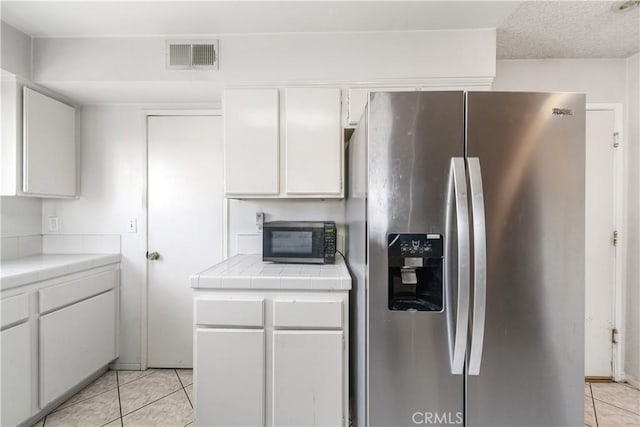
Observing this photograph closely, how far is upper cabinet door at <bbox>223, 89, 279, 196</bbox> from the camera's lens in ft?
6.18

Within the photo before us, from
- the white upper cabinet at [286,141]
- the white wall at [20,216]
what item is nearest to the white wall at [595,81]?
the white upper cabinet at [286,141]

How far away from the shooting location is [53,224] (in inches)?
92.4

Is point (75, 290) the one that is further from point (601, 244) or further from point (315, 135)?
point (601, 244)

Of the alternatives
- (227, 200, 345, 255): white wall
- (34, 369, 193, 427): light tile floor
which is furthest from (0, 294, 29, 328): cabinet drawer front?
(227, 200, 345, 255): white wall

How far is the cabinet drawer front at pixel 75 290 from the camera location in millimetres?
1709

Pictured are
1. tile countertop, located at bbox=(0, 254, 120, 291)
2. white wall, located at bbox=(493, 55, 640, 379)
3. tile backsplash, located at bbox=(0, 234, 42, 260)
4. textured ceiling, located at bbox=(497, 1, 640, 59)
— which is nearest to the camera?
tile countertop, located at bbox=(0, 254, 120, 291)

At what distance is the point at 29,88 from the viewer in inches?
76.4

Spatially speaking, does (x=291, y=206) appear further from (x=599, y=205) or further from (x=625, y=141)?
(x=625, y=141)

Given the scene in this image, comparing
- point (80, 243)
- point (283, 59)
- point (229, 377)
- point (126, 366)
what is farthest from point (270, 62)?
point (126, 366)

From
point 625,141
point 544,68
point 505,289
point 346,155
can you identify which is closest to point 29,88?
point 346,155

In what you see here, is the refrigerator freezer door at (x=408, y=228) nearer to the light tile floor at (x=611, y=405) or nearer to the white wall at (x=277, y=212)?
the white wall at (x=277, y=212)

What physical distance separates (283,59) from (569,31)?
6.12ft

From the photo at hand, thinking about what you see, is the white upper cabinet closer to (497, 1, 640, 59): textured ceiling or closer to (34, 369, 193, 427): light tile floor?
(497, 1, 640, 59): textured ceiling

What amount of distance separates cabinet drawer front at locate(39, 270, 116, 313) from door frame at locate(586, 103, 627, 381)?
3.86m
